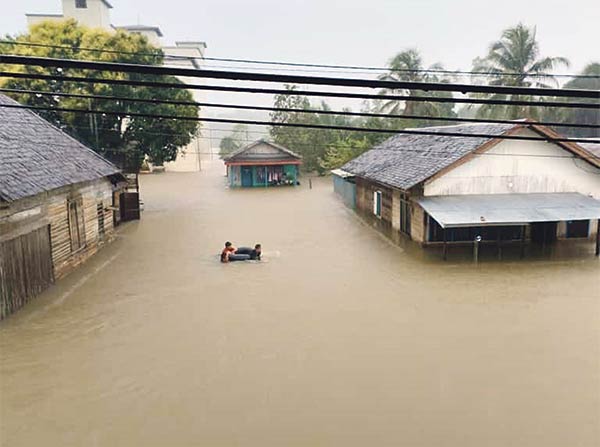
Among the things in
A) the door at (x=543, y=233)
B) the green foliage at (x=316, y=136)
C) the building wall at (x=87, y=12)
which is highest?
the building wall at (x=87, y=12)

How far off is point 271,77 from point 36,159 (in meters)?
12.4

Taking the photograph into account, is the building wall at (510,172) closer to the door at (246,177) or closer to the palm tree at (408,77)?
the palm tree at (408,77)

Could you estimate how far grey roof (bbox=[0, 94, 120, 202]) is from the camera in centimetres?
1171

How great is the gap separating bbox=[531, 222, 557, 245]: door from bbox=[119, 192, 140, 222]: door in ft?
57.3

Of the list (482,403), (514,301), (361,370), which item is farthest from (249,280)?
(482,403)

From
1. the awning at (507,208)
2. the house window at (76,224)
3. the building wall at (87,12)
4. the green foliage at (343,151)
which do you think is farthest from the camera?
→ the building wall at (87,12)

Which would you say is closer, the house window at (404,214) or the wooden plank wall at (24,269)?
the wooden plank wall at (24,269)

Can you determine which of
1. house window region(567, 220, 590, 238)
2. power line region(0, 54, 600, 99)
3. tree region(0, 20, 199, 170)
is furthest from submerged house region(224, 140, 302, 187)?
power line region(0, 54, 600, 99)

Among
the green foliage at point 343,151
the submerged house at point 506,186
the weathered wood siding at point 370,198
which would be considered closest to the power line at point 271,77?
the submerged house at point 506,186

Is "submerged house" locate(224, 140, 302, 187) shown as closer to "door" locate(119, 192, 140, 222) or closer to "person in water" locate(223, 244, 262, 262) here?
"door" locate(119, 192, 140, 222)

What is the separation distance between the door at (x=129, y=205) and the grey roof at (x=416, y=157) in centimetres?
1133

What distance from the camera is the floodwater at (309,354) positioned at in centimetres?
695

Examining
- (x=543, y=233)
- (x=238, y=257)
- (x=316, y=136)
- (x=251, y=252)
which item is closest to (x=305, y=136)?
(x=316, y=136)

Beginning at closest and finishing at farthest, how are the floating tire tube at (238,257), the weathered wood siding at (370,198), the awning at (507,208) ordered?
the awning at (507,208) → the floating tire tube at (238,257) → the weathered wood siding at (370,198)
